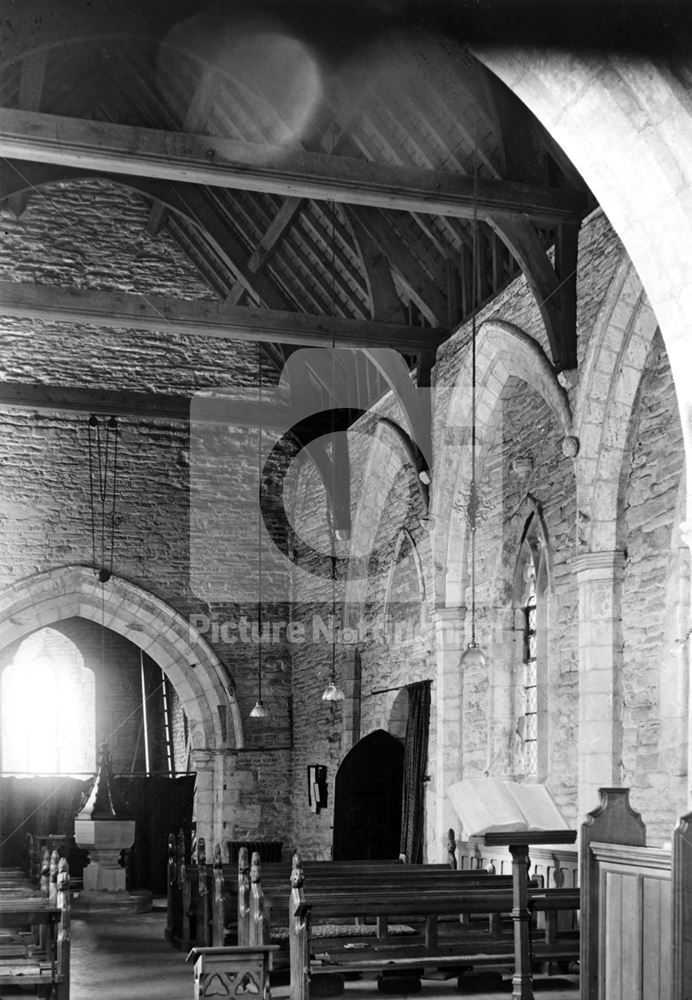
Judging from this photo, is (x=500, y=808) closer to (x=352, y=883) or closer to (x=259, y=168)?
(x=352, y=883)

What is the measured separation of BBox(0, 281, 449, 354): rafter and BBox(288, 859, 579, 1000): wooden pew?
5210 millimetres

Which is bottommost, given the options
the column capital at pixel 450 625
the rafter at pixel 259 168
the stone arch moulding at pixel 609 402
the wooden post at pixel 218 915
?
the wooden post at pixel 218 915

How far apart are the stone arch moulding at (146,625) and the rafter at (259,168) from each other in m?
7.26

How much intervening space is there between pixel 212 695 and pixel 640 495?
814cm

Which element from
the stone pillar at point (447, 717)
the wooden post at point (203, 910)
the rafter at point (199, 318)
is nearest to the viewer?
the wooden post at point (203, 910)

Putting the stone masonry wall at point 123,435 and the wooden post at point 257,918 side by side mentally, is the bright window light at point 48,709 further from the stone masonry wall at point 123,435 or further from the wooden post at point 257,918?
the wooden post at point 257,918

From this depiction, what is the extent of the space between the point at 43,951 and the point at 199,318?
535 centimetres

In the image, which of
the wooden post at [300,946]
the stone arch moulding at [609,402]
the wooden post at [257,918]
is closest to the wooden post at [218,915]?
the wooden post at [257,918]

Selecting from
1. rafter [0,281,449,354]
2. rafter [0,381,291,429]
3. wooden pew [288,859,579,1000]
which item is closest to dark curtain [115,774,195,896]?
rafter [0,381,291,429]

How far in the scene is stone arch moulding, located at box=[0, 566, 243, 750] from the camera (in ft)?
48.6

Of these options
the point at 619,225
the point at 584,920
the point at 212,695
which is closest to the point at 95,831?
the point at 212,695

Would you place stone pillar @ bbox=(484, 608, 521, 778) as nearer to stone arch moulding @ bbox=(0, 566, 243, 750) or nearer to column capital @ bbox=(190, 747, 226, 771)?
stone arch moulding @ bbox=(0, 566, 243, 750)

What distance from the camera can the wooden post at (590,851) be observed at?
512 centimetres

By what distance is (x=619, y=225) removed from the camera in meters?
5.15
